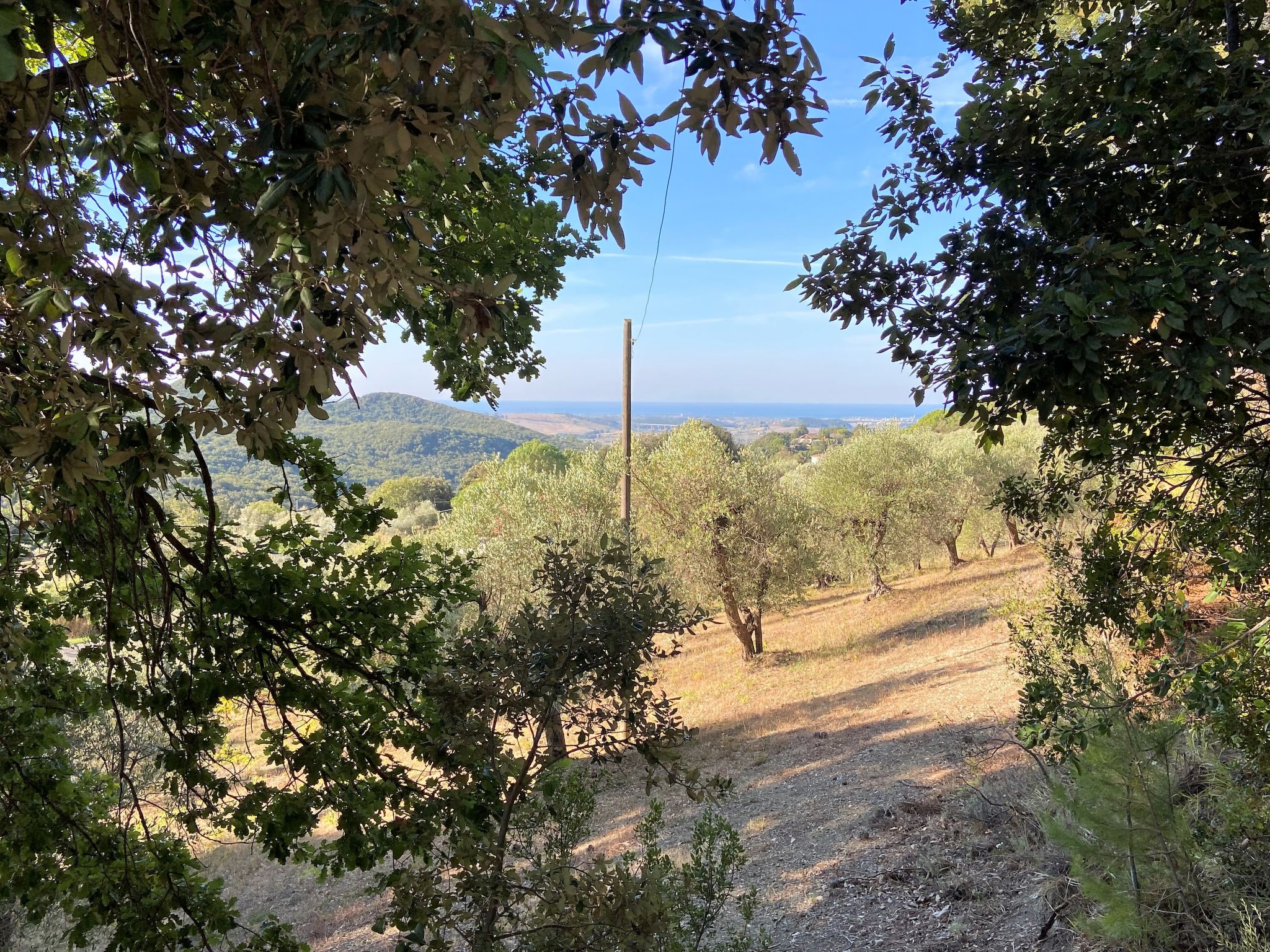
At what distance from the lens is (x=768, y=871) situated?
7355mm

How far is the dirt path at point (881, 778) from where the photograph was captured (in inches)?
217

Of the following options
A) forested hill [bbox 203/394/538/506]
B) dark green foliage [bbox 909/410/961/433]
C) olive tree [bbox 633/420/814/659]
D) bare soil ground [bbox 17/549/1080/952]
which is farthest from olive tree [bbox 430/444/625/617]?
forested hill [bbox 203/394/538/506]

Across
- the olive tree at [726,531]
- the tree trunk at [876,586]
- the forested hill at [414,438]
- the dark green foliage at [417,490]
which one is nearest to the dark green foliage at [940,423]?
the olive tree at [726,531]

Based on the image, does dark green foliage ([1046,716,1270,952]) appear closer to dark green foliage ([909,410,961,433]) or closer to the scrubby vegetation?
the scrubby vegetation

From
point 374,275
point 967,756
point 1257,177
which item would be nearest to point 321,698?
point 374,275

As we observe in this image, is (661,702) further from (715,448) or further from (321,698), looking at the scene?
(715,448)

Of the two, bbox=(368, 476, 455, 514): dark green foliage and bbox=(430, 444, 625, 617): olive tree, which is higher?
bbox=(368, 476, 455, 514): dark green foliage

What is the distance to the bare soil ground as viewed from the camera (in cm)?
554

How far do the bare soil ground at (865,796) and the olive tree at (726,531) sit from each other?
192 centimetres

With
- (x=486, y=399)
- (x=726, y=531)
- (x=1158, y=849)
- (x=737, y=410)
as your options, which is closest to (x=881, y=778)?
(x=1158, y=849)

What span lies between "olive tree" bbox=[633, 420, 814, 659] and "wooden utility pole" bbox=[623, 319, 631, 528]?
107 inches

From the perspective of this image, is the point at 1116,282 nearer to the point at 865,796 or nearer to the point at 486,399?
the point at 486,399

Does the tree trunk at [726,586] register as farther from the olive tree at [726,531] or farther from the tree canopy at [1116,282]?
the tree canopy at [1116,282]

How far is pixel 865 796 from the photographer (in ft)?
28.1
